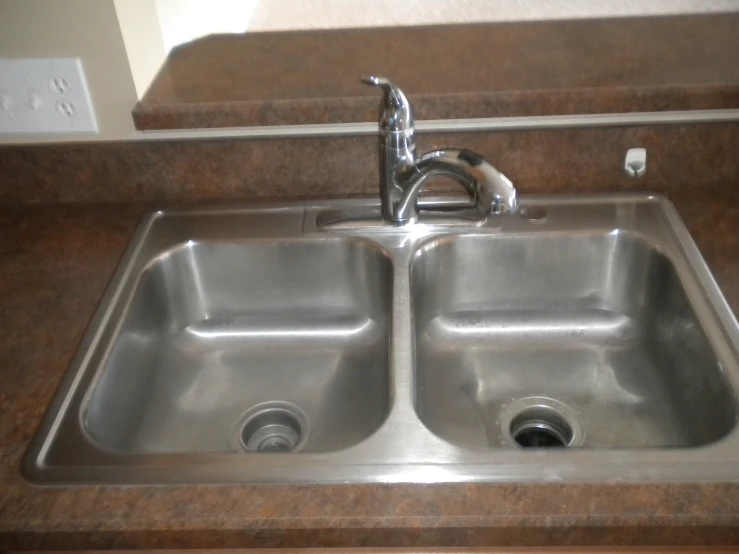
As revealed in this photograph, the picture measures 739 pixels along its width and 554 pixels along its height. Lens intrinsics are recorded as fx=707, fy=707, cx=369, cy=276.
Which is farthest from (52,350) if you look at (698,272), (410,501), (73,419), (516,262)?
(698,272)

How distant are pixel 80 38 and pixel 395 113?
0.47m

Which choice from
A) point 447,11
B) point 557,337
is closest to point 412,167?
point 557,337

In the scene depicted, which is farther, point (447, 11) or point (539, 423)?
point (447, 11)

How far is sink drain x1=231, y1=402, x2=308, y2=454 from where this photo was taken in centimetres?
98

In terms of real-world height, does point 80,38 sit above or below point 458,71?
above

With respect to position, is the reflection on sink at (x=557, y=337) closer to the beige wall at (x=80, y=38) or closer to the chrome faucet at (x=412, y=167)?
the chrome faucet at (x=412, y=167)

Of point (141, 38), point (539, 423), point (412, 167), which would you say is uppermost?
point (141, 38)

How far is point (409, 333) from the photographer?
891mm

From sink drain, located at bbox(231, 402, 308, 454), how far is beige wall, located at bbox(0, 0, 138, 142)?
0.50 meters

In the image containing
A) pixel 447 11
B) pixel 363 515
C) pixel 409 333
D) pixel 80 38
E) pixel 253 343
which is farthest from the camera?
pixel 447 11

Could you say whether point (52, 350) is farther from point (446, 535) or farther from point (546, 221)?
point (546, 221)

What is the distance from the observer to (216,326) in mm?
1127

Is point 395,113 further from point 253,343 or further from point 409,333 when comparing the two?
point 253,343

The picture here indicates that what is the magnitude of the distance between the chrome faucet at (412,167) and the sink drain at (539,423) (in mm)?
280
